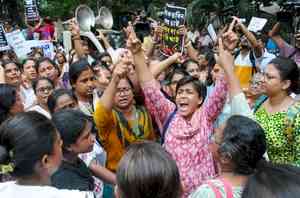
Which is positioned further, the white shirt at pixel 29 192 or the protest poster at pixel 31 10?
the protest poster at pixel 31 10

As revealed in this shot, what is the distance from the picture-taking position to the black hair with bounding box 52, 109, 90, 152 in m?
3.08

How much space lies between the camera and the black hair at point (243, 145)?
261cm

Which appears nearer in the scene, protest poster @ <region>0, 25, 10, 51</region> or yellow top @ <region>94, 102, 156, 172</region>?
yellow top @ <region>94, 102, 156, 172</region>

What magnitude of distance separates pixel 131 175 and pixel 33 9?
832 centimetres

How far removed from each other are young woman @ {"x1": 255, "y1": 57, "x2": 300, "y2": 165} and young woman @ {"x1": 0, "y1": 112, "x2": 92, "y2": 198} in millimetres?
1722

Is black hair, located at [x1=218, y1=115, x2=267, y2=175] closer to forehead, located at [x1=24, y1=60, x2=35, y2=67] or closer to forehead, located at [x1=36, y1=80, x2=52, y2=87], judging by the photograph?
forehead, located at [x1=36, y1=80, x2=52, y2=87]

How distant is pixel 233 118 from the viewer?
2.80 metres

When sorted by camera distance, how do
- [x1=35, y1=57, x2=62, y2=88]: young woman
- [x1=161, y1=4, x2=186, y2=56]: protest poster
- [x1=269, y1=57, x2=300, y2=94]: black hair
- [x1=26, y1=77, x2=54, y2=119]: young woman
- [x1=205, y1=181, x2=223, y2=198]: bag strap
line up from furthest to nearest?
[x1=35, y1=57, x2=62, y2=88]: young woman, [x1=161, y1=4, x2=186, y2=56]: protest poster, [x1=26, y1=77, x2=54, y2=119]: young woman, [x1=269, y1=57, x2=300, y2=94]: black hair, [x1=205, y1=181, x2=223, y2=198]: bag strap

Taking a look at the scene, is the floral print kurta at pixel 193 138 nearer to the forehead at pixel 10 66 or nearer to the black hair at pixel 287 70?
the black hair at pixel 287 70

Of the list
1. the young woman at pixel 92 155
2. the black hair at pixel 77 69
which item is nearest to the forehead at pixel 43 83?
the black hair at pixel 77 69

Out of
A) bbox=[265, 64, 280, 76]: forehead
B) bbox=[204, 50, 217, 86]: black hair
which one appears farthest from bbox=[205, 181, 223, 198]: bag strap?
bbox=[204, 50, 217, 86]: black hair

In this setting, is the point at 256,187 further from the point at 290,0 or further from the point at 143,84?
the point at 290,0

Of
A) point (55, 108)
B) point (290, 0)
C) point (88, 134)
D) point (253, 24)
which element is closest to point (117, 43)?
point (290, 0)

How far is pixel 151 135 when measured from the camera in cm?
396
